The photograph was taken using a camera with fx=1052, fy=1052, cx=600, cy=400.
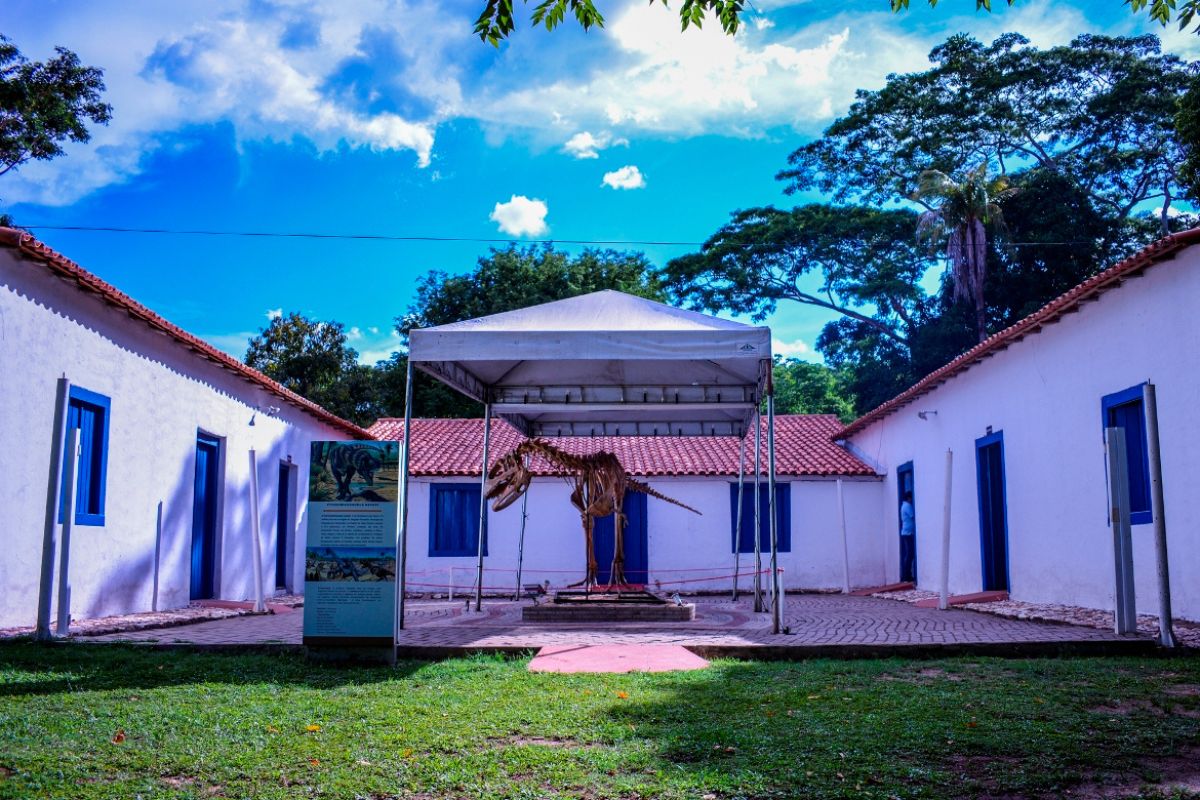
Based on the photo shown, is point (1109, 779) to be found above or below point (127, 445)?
below

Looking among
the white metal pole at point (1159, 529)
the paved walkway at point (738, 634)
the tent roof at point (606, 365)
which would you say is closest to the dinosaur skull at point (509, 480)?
the tent roof at point (606, 365)

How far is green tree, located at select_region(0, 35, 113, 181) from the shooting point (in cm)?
2002

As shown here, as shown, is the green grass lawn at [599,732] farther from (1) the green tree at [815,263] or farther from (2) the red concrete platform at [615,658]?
(1) the green tree at [815,263]

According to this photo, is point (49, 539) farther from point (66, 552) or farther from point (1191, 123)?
point (1191, 123)

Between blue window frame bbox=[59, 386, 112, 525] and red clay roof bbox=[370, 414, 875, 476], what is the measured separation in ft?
30.4

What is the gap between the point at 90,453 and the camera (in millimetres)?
11789

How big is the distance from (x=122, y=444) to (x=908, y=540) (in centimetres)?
1437

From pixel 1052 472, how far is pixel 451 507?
39.9 ft

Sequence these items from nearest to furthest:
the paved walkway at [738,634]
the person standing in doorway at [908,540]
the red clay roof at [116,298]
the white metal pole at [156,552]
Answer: the paved walkway at [738,634] → the red clay roof at [116,298] → the white metal pole at [156,552] → the person standing in doorway at [908,540]

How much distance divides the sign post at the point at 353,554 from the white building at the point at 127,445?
3.52 meters

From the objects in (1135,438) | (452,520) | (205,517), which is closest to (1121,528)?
(1135,438)

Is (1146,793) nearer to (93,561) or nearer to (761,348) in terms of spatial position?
(761,348)

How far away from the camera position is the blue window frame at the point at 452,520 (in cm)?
2161

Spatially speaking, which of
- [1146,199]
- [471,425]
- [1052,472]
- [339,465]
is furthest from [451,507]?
[1146,199]
